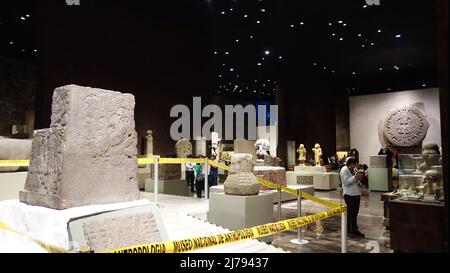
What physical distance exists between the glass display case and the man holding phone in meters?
0.90

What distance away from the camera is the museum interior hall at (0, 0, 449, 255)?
139 inches

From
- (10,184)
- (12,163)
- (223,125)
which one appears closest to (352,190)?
(12,163)

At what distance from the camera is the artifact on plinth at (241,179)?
585cm

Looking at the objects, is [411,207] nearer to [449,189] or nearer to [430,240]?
[430,240]

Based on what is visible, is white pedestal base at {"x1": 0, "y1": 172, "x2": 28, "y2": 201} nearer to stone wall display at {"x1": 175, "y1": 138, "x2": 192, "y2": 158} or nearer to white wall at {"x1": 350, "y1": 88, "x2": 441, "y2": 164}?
stone wall display at {"x1": 175, "y1": 138, "x2": 192, "y2": 158}

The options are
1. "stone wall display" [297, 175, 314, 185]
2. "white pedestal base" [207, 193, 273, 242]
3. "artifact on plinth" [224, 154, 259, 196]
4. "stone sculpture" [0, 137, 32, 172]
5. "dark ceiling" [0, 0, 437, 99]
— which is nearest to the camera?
"white pedestal base" [207, 193, 273, 242]

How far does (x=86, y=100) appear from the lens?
372 centimetres

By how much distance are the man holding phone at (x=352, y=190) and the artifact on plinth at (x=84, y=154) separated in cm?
386

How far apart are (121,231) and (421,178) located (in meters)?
4.17

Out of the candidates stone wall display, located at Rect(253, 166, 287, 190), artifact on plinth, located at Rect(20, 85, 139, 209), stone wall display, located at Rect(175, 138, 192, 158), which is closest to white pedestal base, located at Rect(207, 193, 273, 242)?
artifact on plinth, located at Rect(20, 85, 139, 209)

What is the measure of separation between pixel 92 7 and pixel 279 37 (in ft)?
19.1

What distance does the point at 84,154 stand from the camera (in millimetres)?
3609

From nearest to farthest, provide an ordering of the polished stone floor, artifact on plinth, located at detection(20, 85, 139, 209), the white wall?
artifact on plinth, located at detection(20, 85, 139, 209), the polished stone floor, the white wall

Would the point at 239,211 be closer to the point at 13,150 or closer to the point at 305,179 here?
the point at 13,150
